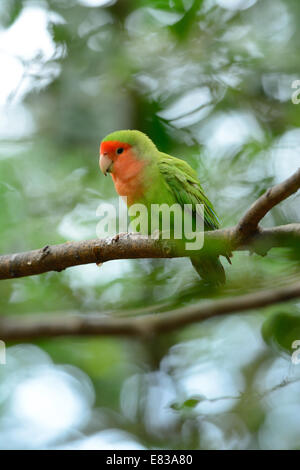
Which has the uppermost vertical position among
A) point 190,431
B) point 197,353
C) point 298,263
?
point 298,263

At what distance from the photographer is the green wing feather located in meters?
4.68

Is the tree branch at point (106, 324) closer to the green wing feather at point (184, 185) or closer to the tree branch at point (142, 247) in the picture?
the tree branch at point (142, 247)

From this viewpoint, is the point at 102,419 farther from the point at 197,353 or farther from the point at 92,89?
the point at 92,89

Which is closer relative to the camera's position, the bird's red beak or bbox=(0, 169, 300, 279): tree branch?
bbox=(0, 169, 300, 279): tree branch

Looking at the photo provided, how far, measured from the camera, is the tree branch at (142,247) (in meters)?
3.00

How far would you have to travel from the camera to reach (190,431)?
557 centimetres

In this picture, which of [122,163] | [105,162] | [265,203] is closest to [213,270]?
[122,163]

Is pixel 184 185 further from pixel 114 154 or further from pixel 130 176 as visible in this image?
pixel 114 154

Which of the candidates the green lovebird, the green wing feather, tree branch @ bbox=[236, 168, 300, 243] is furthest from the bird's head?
tree branch @ bbox=[236, 168, 300, 243]

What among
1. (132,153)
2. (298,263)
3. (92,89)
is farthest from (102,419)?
(298,263)

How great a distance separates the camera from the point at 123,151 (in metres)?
4.97

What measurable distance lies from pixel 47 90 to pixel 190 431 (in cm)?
378

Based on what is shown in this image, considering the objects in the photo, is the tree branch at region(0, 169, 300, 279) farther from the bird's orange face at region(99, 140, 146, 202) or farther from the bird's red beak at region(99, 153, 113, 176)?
the bird's red beak at region(99, 153, 113, 176)

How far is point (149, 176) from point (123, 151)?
334 millimetres
